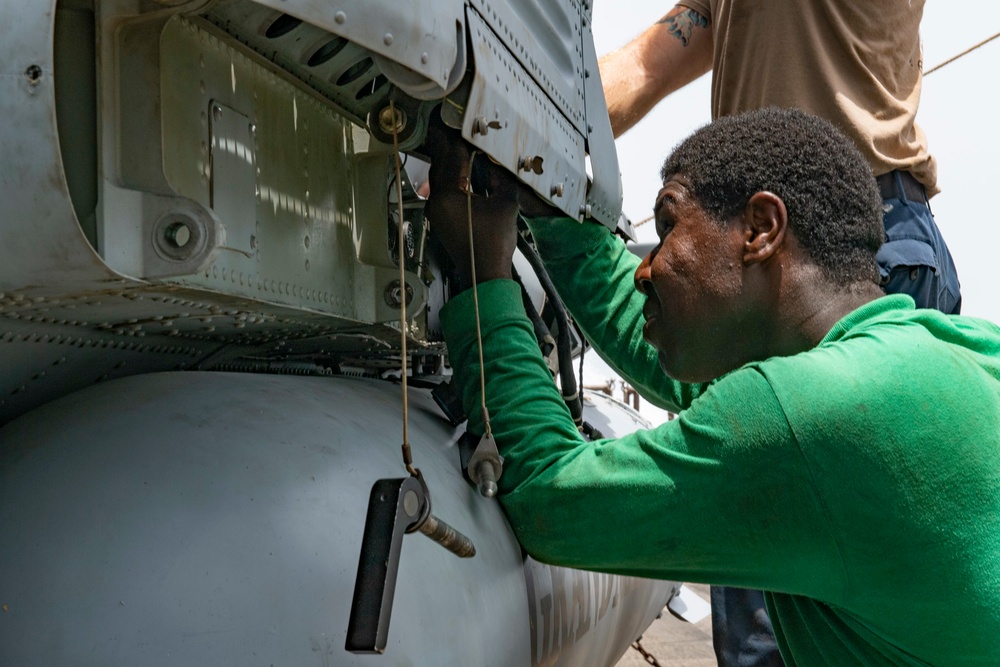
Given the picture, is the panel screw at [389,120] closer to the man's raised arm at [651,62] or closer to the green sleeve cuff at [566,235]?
the green sleeve cuff at [566,235]

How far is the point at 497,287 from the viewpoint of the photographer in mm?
1800

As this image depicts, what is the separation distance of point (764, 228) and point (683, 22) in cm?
171

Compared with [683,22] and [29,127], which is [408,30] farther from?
[683,22]

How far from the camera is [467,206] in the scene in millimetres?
1771

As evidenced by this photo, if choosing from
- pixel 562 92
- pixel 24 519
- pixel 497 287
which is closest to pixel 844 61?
pixel 562 92

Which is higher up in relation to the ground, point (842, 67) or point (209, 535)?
point (842, 67)

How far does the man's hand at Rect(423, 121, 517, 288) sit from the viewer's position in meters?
1.76

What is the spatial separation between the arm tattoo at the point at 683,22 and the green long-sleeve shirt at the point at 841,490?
178cm

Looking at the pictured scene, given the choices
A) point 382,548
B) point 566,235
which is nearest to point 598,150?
point 566,235

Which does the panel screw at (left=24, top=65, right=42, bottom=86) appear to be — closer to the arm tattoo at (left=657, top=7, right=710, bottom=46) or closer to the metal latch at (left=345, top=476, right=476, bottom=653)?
the metal latch at (left=345, top=476, right=476, bottom=653)

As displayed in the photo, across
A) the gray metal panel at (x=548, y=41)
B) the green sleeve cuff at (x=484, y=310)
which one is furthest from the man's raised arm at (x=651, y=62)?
the green sleeve cuff at (x=484, y=310)

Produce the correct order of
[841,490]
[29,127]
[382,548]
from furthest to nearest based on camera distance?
[841,490], [382,548], [29,127]

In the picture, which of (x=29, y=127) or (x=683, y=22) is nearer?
(x=29, y=127)

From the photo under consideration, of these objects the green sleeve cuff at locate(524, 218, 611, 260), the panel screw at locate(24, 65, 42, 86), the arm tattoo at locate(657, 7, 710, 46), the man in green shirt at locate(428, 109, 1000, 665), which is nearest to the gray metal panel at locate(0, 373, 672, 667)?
the man in green shirt at locate(428, 109, 1000, 665)
